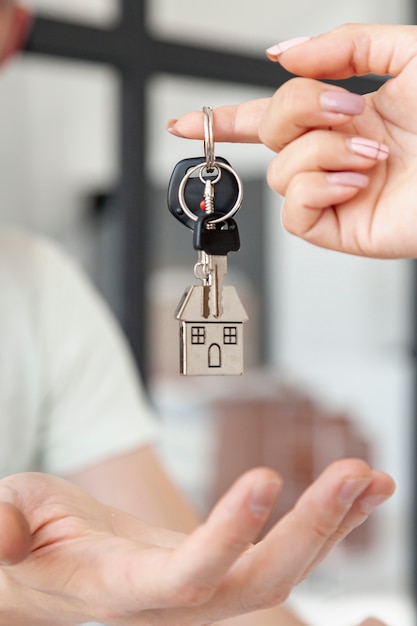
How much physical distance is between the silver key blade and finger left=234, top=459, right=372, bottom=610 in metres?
0.15

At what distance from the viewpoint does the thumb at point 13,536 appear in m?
0.34

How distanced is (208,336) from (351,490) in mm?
155

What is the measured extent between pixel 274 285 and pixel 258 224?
6.8 inches

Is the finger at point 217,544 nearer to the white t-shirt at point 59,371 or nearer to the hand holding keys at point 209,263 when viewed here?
the hand holding keys at point 209,263

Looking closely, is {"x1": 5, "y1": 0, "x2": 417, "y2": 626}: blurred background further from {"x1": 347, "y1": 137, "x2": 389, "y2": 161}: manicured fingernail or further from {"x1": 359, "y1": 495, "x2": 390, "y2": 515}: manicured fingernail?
{"x1": 359, "y1": 495, "x2": 390, "y2": 515}: manicured fingernail

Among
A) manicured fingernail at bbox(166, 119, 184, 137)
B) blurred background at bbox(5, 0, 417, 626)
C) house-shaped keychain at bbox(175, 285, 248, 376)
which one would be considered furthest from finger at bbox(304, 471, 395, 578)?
blurred background at bbox(5, 0, 417, 626)

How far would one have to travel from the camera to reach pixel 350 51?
49 cm

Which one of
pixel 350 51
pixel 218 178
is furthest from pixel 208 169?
pixel 350 51

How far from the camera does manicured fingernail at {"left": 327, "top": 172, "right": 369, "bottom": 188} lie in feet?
1.58

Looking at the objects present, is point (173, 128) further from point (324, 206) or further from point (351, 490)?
point (351, 490)

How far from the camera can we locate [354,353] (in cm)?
200

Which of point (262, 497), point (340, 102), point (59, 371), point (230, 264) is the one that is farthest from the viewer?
point (230, 264)

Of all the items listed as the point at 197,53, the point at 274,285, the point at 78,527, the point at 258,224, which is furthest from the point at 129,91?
the point at 78,527

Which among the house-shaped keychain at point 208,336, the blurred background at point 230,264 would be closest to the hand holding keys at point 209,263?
the house-shaped keychain at point 208,336
